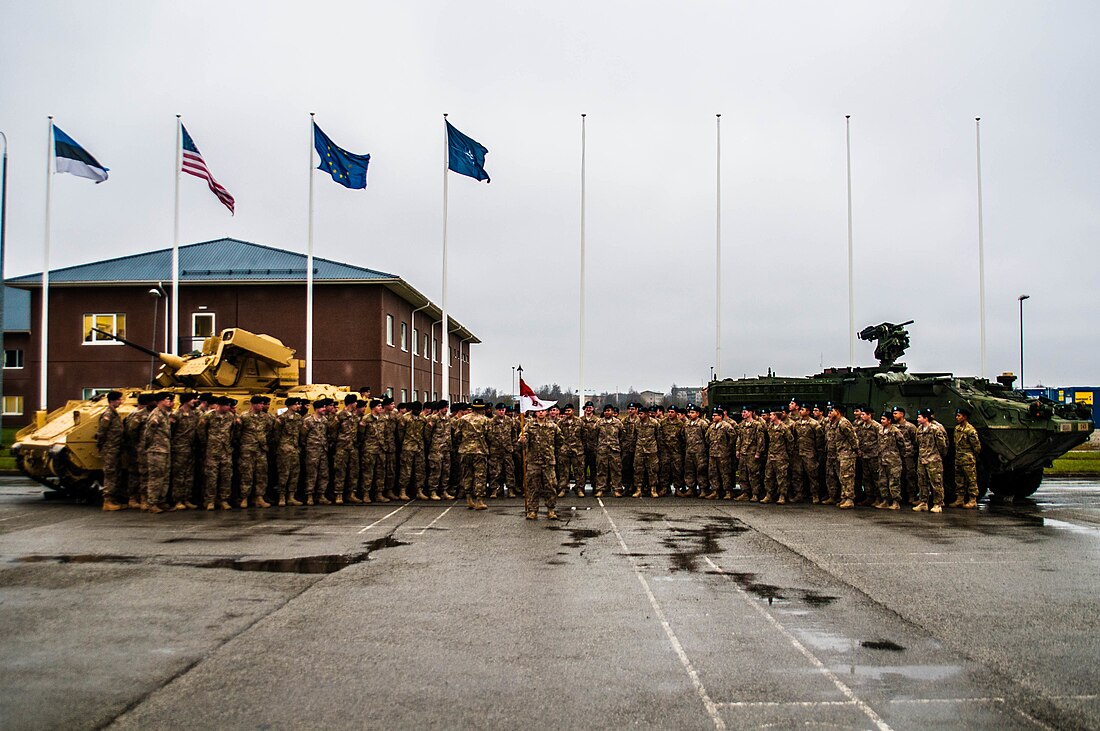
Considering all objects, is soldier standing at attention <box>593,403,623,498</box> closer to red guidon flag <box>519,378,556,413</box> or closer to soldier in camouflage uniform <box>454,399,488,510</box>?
red guidon flag <box>519,378,556,413</box>

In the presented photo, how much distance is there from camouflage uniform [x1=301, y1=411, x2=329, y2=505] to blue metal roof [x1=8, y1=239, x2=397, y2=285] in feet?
57.5

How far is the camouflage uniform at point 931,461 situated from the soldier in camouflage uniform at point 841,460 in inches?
45.1

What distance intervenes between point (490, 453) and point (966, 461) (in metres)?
8.86

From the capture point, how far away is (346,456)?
1714cm

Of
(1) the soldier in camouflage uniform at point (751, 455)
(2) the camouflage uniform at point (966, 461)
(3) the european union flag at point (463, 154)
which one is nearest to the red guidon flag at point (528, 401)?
(1) the soldier in camouflage uniform at point (751, 455)

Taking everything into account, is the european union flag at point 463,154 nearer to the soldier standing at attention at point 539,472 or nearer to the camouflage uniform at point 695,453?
the camouflage uniform at point 695,453

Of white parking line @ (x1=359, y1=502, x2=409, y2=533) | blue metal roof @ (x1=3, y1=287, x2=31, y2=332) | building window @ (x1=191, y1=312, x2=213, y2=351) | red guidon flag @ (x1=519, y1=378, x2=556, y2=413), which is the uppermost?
blue metal roof @ (x1=3, y1=287, x2=31, y2=332)

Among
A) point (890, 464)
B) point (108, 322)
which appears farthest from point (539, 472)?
point (108, 322)

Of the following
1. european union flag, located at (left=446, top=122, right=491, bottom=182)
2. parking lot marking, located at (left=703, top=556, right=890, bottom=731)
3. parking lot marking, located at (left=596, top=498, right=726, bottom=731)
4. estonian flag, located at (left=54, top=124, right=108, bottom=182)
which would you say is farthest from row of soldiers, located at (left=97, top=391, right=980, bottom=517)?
estonian flag, located at (left=54, top=124, right=108, bottom=182)

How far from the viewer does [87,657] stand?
623 centimetres

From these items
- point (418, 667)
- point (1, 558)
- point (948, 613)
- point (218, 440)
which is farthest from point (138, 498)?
point (948, 613)

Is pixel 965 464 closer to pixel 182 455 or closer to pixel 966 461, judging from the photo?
pixel 966 461

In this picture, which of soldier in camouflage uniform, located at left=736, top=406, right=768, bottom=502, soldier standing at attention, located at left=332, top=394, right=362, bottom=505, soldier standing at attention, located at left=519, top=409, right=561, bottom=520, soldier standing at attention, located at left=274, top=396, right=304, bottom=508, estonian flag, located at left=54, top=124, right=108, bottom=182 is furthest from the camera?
estonian flag, located at left=54, top=124, right=108, bottom=182

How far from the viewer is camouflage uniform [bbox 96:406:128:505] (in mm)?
15477
